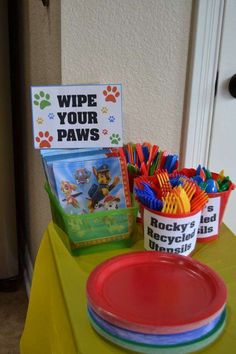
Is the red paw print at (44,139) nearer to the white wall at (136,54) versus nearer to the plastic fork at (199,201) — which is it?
the white wall at (136,54)

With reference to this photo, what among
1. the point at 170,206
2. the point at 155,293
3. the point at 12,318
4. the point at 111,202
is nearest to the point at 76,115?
the point at 111,202

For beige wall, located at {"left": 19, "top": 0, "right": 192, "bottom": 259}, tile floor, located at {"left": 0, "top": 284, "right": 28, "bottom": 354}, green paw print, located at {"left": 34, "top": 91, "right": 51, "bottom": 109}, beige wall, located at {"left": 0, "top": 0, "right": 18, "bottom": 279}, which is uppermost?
beige wall, located at {"left": 19, "top": 0, "right": 192, "bottom": 259}

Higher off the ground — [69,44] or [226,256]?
[69,44]

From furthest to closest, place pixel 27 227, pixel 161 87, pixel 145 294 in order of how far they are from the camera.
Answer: pixel 27 227
pixel 161 87
pixel 145 294

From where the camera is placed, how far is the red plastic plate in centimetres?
61

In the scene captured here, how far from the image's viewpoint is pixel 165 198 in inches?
32.3

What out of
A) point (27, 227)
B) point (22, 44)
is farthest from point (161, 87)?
point (27, 227)

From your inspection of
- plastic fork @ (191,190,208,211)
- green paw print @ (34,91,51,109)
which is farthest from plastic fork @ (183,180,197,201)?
green paw print @ (34,91,51,109)

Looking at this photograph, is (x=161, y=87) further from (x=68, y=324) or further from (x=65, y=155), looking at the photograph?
(x=68, y=324)

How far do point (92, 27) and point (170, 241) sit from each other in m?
0.54

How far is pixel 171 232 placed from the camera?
32.3 inches

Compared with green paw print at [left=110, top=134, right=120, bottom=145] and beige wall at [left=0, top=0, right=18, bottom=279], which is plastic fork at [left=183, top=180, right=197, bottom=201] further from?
beige wall at [left=0, top=0, right=18, bottom=279]

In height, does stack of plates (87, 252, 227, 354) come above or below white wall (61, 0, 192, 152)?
below

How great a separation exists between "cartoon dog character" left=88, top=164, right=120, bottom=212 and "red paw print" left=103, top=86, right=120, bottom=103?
6.0 inches
